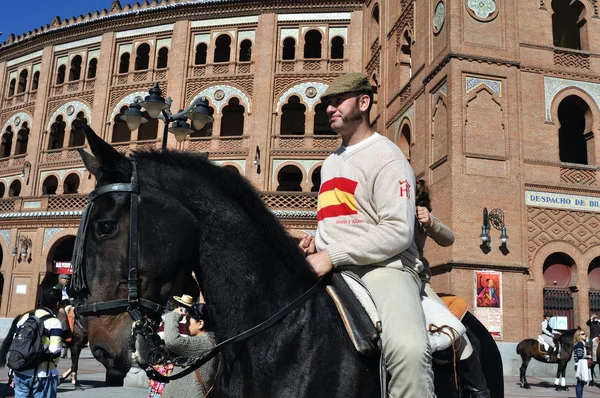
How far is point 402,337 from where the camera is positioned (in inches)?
102

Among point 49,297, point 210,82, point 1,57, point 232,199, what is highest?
point 1,57

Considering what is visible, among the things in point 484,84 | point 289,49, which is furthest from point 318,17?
point 484,84

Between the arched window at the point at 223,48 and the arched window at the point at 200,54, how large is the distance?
0.80 metres

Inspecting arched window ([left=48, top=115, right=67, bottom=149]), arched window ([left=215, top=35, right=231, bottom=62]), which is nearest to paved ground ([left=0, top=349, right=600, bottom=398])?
arched window ([left=48, top=115, right=67, bottom=149])

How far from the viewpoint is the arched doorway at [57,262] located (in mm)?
30984

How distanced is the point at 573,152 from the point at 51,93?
31373 millimetres

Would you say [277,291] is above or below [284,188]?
below

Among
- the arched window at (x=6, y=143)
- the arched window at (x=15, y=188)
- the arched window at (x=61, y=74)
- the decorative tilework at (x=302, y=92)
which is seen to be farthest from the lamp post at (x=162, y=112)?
the arched window at (x=6, y=143)

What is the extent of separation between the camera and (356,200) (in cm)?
297

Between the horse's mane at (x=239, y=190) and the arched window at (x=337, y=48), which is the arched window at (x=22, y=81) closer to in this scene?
the arched window at (x=337, y=48)

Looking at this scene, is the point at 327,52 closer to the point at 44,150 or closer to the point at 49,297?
the point at 44,150

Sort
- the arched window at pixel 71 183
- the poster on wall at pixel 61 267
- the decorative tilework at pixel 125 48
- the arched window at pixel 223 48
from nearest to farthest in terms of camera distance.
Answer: the poster on wall at pixel 61 267, the arched window at pixel 223 48, the arched window at pixel 71 183, the decorative tilework at pixel 125 48

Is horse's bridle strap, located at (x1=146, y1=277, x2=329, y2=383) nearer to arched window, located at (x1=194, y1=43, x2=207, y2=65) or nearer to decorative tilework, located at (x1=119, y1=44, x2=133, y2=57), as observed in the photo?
arched window, located at (x1=194, y1=43, x2=207, y2=65)

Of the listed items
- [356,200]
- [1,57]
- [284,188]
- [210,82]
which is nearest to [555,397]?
[356,200]
